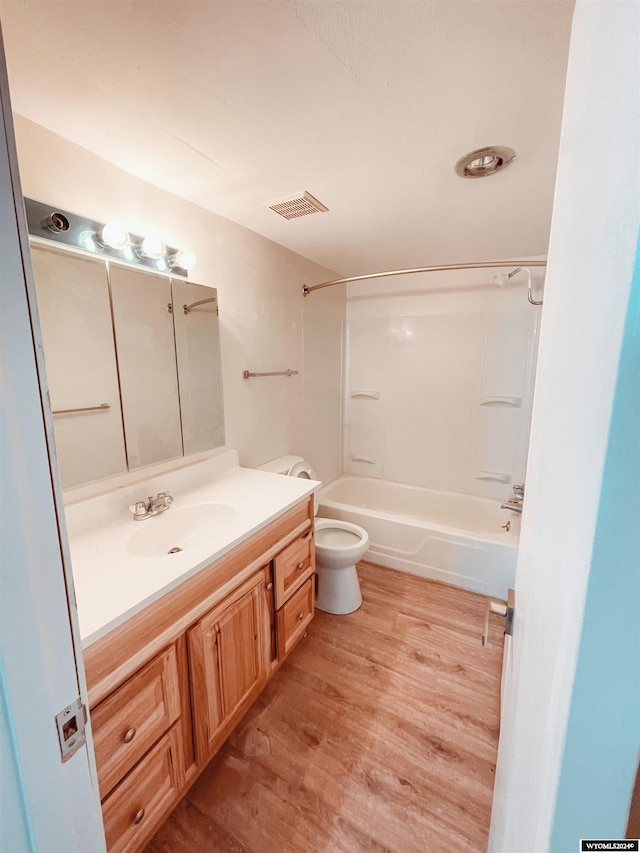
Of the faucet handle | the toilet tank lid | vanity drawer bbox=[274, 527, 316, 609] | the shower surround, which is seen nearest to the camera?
the faucet handle

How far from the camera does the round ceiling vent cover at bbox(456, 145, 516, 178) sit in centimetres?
126

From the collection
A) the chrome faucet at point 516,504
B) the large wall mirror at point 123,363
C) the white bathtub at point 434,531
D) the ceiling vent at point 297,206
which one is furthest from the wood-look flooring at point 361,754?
the ceiling vent at point 297,206

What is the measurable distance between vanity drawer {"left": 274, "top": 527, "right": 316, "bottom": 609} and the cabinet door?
0.10m

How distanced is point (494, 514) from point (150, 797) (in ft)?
8.67

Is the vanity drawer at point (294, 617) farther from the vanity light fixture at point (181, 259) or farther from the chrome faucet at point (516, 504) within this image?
the vanity light fixture at point (181, 259)

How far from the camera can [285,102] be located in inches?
40.5

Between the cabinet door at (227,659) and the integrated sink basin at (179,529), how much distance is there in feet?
0.92

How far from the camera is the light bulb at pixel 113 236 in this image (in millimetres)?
1294

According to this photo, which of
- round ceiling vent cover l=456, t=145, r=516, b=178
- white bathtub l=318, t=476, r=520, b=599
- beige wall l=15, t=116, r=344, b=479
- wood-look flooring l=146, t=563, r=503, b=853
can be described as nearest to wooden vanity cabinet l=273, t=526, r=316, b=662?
wood-look flooring l=146, t=563, r=503, b=853

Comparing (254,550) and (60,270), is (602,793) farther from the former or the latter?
(60,270)

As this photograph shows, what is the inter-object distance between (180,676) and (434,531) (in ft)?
5.98

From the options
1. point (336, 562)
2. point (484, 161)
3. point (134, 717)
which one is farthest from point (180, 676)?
point (484, 161)

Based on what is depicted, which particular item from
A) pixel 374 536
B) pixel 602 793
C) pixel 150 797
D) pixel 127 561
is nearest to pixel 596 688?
pixel 602 793

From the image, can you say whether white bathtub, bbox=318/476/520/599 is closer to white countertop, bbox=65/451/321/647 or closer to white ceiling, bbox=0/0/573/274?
white countertop, bbox=65/451/321/647
